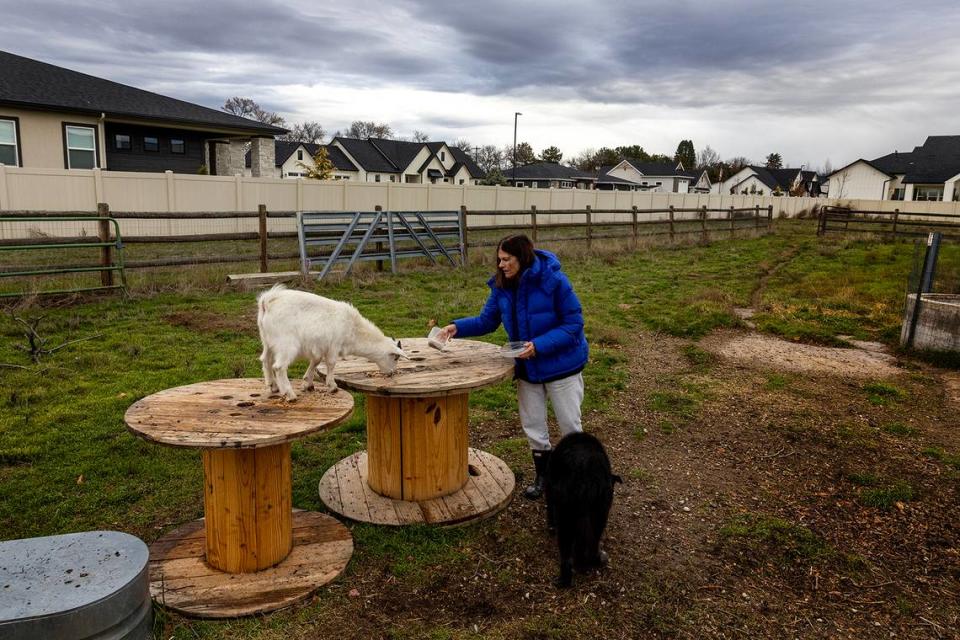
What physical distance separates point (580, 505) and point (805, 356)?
5.99 meters

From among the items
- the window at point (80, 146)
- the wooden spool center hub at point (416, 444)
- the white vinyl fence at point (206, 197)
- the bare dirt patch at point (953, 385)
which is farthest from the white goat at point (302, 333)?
the window at point (80, 146)

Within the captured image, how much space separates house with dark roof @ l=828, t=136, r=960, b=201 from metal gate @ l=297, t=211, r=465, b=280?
52.5 m

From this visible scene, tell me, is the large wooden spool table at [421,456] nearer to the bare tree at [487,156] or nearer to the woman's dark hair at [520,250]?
the woman's dark hair at [520,250]

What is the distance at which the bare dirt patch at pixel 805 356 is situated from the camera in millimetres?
7398

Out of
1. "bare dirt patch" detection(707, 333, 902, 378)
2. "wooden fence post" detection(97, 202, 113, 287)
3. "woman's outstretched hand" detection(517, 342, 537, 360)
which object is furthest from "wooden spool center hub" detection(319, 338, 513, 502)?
"wooden fence post" detection(97, 202, 113, 287)

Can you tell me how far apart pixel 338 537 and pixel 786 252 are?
19.5m

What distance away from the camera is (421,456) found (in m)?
4.08

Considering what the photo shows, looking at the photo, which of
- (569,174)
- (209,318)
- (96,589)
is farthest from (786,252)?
(569,174)

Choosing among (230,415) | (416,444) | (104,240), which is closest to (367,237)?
(104,240)

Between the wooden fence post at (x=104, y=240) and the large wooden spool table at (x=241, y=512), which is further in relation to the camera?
the wooden fence post at (x=104, y=240)

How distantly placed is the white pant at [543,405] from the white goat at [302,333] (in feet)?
3.82

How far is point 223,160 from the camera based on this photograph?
25.6m

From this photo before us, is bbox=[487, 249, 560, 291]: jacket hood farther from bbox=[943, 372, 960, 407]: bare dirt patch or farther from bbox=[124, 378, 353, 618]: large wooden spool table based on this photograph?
bbox=[943, 372, 960, 407]: bare dirt patch

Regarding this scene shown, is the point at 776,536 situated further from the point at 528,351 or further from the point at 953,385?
the point at 953,385
